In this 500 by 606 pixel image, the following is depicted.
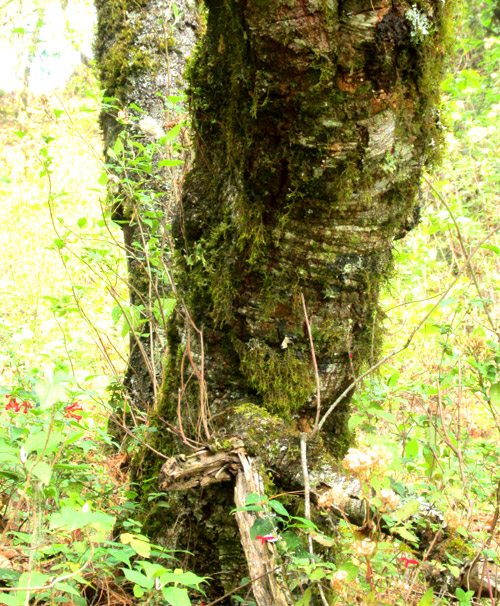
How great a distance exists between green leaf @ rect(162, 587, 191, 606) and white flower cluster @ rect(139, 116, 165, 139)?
2.64m

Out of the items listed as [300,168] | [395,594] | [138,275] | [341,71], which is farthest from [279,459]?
[138,275]

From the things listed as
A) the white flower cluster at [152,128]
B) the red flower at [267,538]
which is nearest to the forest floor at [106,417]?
the red flower at [267,538]

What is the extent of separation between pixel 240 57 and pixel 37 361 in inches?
124

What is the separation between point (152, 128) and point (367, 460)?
255cm

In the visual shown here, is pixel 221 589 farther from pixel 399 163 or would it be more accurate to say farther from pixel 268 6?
pixel 268 6

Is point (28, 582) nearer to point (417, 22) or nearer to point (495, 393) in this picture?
point (495, 393)

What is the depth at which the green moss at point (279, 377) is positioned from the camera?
203cm

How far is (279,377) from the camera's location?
202 centimetres

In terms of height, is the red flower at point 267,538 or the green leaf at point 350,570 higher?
the red flower at point 267,538

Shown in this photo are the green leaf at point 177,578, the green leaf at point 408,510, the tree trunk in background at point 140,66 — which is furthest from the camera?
the tree trunk in background at point 140,66

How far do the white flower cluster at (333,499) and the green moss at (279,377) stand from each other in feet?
1.38

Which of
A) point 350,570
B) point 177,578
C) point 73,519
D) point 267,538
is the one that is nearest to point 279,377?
point 267,538

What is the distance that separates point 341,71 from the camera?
1667mm

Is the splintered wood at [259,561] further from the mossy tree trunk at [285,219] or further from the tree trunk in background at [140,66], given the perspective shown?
the tree trunk in background at [140,66]
